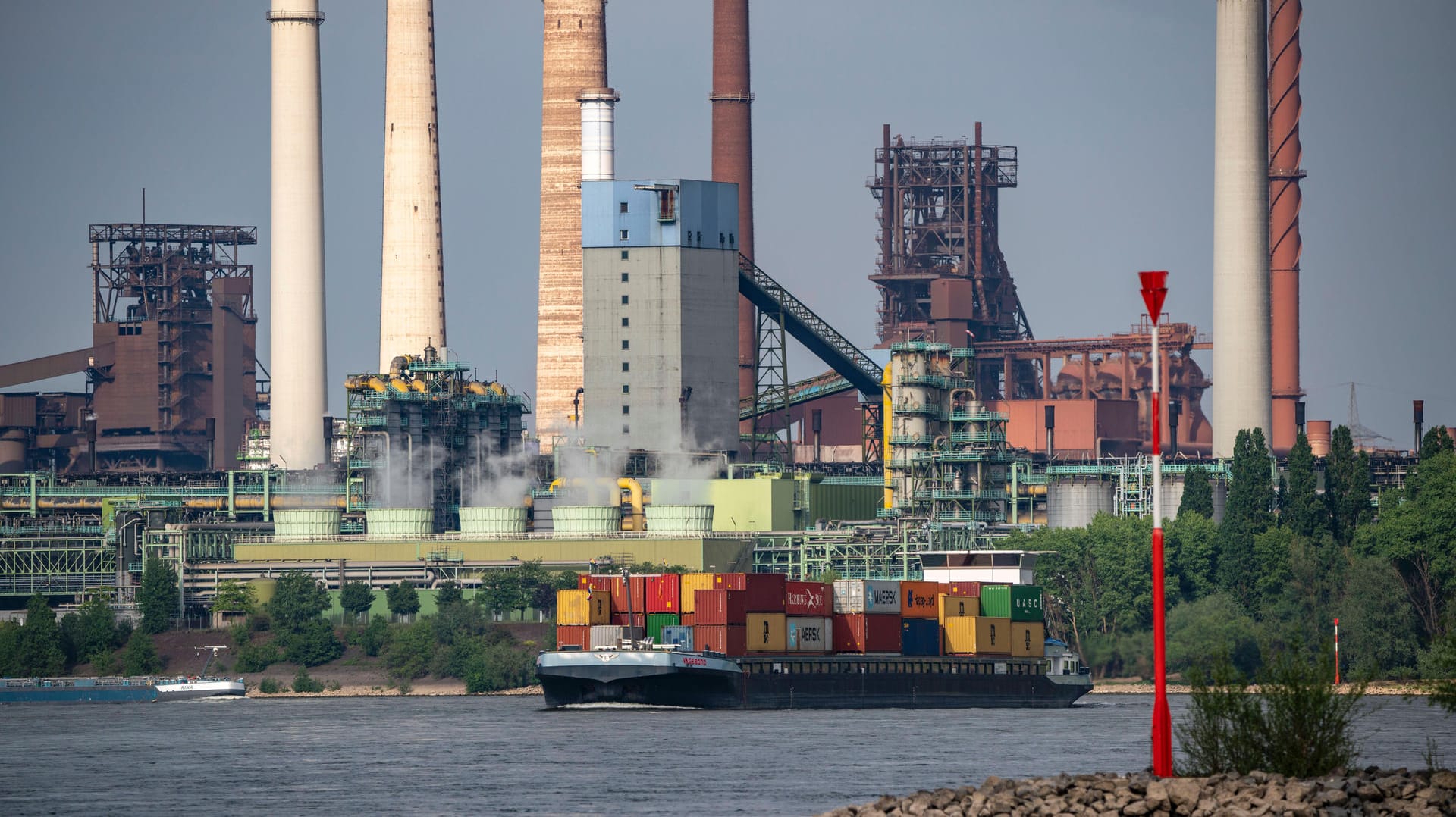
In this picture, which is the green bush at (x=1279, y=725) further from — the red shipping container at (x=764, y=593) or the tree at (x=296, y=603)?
the tree at (x=296, y=603)

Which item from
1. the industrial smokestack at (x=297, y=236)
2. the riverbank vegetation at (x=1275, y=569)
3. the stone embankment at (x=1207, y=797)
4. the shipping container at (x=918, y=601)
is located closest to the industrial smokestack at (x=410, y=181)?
the industrial smokestack at (x=297, y=236)

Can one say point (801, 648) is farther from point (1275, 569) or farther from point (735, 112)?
point (735, 112)

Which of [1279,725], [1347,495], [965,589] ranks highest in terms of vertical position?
[1347,495]

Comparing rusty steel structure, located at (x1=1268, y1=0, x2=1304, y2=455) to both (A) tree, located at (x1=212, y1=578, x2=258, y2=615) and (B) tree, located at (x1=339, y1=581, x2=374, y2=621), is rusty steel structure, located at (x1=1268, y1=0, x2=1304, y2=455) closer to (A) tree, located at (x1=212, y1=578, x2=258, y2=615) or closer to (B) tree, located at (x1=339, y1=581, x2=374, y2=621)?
(B) tree, located at (x1=339, y1=581, x2=374, y2=621)

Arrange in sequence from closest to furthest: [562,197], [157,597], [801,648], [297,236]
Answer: [801,648] → [157,597] → [297,236] → [562,197]

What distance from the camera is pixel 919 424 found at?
459 ft

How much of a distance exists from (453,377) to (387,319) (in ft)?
29.3

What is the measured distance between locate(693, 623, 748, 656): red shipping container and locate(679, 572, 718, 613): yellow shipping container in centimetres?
108

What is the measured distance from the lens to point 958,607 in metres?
108

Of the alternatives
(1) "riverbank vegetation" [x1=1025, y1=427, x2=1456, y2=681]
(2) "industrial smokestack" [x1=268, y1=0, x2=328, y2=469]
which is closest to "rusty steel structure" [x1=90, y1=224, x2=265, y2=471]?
(2) "industrial smokestack" [x1=268, y1=0, x2=328, y2=469]

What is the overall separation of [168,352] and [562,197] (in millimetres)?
42985

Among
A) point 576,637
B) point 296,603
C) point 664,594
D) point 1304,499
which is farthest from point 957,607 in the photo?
point 296,603

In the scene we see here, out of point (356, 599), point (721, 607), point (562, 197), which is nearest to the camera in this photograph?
point (721, 607)

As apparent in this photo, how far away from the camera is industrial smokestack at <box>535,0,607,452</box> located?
518ft
